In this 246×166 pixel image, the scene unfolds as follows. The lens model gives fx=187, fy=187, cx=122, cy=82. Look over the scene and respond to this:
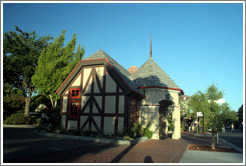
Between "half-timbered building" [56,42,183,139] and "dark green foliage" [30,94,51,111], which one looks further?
"dark green foliage" [30,94,51,111]

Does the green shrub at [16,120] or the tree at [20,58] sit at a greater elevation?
the tree at [20,58]

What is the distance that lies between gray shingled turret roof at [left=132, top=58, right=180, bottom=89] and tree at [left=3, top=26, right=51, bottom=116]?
20.2 metres

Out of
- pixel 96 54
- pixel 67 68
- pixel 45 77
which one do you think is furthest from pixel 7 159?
pixel 67 68

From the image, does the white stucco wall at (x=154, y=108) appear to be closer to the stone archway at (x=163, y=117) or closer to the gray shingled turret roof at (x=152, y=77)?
the gray shingled turret roof at (x=152, y=77)

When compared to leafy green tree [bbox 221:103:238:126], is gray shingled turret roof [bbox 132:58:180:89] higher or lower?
higher

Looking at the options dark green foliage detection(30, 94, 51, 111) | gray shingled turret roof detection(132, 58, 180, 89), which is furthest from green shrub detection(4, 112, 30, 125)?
gray shingled turret roof detection(132, 58, 180, 89)

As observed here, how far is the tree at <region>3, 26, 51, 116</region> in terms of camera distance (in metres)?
31.5

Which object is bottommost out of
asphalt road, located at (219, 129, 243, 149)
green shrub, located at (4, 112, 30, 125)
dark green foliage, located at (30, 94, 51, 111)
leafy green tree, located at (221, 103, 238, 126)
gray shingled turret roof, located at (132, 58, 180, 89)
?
asphalt road, located at (219, 129, 243, 149)

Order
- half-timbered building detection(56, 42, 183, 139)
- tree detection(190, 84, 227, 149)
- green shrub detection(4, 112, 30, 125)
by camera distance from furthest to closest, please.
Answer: green shrub detection(4, 112, 30, 125) → half-timbered building detection(56, 42, 183, 139) → tree detection(190, 84, 227, 149)

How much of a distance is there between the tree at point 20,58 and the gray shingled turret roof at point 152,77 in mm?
20201

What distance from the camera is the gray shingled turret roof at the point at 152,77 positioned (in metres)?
20.1

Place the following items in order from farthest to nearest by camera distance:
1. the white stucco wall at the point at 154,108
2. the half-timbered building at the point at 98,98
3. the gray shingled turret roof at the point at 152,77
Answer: the gray shingled turret roof at the point at 152,77 < the white stucco wall at the point at 154,108 < the half-timbered building at the point at 98,98

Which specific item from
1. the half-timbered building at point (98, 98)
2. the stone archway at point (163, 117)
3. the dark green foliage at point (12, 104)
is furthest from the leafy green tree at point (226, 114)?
the dark green foliage at point (12, 104)

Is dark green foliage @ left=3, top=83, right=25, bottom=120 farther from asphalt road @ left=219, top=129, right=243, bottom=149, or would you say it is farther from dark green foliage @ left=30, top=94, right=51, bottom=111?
asphalt road @ left=219, top=129, right=243, bottom=149
